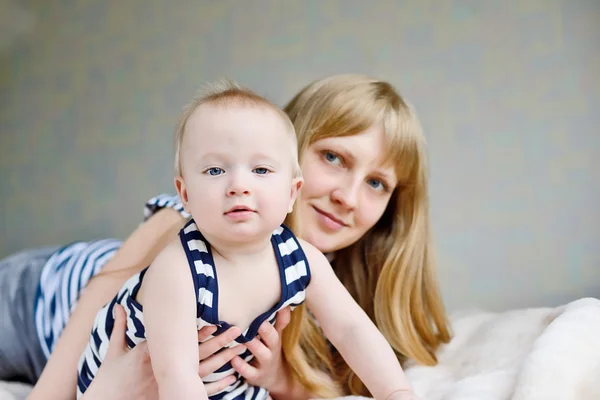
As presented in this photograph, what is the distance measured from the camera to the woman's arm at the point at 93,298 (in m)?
1.15

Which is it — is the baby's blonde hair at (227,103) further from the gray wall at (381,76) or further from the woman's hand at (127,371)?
the gray wall at (381,76)

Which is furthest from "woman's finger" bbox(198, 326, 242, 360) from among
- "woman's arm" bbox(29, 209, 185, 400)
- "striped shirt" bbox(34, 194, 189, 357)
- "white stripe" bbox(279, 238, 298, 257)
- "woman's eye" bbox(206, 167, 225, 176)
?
"striped shirt" bbox(34, 194, 189, 357)

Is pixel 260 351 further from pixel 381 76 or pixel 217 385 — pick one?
pixel 381 76

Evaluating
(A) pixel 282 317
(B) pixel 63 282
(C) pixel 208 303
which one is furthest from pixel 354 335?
(B) pixel 63 282

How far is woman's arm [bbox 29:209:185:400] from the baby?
0.23m

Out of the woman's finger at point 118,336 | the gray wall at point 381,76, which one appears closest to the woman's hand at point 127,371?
the woman's finger at point 118,336

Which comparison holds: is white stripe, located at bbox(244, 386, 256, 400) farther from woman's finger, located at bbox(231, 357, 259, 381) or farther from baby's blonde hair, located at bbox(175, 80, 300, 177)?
baby's blonde hair, located at bbox(175, 80, 300, 177)

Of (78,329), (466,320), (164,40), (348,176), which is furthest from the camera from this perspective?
(164,40)

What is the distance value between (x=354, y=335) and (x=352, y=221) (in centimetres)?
44

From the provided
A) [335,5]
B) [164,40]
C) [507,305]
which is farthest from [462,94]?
[164,40]

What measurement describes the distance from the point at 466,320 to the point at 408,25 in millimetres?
Result: 956

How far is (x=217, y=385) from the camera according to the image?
101 cm

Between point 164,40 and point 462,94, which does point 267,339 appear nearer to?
point 462,94

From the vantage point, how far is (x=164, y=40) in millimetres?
2207
